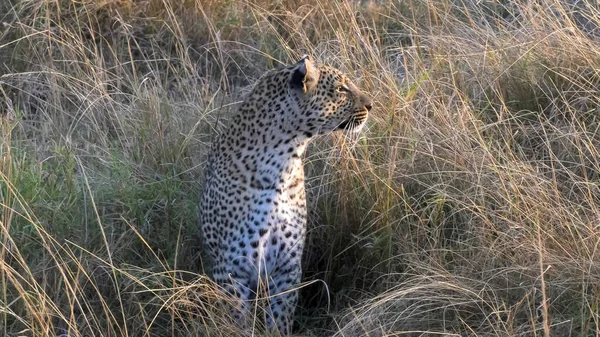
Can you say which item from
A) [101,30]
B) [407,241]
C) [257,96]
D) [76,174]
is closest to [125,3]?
[101,30]

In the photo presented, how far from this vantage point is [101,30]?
684cm

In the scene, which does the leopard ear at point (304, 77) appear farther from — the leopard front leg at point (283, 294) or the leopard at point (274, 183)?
the leopard front leg at point (283, 294)

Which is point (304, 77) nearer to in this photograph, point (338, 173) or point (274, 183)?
point (274, 183)

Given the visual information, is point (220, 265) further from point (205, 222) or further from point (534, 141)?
point (534, 141)

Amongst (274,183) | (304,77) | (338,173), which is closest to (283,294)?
(274,183)

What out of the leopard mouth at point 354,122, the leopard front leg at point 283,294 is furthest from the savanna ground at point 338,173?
the leopard mouth at point 354,122

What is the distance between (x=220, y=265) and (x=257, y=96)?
0.73m

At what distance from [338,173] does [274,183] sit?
20.1 inches

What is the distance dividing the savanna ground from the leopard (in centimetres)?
18

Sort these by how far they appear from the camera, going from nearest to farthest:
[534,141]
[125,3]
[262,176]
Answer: [262,176]
[534,141]
[125,3]

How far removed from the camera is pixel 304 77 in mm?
4555

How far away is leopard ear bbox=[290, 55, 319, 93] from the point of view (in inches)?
179

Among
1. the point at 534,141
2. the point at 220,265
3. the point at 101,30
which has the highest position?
the point at 101,30

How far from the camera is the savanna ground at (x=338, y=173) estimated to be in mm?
4238
